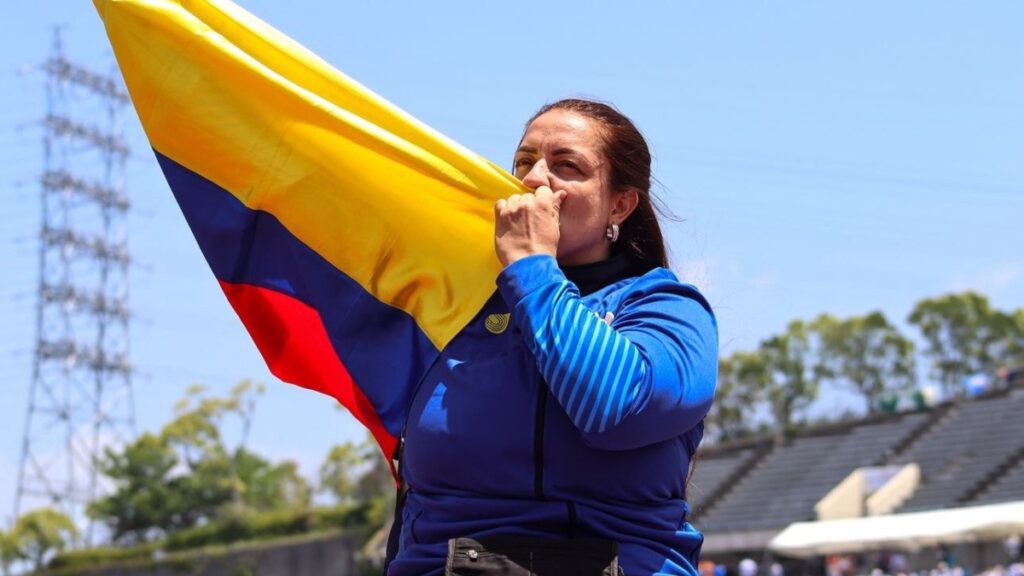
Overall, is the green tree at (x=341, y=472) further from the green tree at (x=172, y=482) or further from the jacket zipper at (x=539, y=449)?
the jacket zipper at (x=539, y=449)

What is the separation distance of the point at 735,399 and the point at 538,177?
5044cm

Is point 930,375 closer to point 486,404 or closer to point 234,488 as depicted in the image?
point 234,488

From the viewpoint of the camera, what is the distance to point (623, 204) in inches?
91.7

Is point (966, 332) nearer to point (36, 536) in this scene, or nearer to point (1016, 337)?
point (1016, 337)

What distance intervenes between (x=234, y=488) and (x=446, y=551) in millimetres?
45970

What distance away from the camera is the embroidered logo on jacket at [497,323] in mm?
2170

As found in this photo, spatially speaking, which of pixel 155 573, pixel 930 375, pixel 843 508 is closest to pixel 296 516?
pixel 155 573

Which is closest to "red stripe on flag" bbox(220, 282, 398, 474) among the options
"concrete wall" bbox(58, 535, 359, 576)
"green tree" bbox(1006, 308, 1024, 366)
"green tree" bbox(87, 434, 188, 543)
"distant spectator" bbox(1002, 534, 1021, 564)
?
"distant spectator" bbox(1002, 534, 1021, 564)

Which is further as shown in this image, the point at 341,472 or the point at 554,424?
the point at 341,472

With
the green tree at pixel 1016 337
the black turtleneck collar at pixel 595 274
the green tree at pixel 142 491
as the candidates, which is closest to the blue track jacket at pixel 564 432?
the black turtleneck collar at pixel 595 274

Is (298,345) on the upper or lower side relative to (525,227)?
lower

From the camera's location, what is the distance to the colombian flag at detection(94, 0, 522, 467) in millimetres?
2295

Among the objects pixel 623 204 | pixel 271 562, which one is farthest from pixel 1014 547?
pixel 623 204

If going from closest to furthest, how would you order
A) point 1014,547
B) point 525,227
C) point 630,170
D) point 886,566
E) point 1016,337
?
point 525,227 → point 630,170 → point 1014,547 → point 886,566 → point 1016,337
